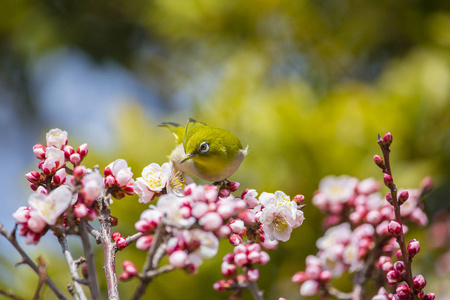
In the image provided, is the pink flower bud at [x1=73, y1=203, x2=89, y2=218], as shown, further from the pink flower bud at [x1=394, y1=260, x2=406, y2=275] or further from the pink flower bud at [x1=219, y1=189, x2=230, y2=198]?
the pink flower bud at [x1=394, y1=260, x2=406, y2=275]

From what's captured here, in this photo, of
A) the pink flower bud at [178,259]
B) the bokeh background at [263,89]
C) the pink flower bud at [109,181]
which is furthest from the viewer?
the bokeh background at [263,89]

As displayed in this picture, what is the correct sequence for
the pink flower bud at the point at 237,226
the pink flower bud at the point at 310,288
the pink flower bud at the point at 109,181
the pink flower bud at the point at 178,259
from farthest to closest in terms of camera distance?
the pink flower bud at the point at 310,288
the pink flower bud at the point at 109,181
the pink flower bud at the point at 237,226
the pink flower bud at the point at 178,259

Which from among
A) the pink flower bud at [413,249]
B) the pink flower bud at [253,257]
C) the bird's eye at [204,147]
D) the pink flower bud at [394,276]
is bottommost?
the pink flower bud at [394,276]

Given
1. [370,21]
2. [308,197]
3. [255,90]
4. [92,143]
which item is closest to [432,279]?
[308,197]

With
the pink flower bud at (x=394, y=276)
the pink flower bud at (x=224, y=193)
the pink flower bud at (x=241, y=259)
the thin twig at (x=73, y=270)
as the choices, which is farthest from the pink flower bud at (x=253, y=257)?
the thin twig at (x=73, y=270)

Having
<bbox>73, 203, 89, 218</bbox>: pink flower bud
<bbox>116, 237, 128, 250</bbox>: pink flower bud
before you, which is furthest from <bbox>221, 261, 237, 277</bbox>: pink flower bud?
<bbox>73, 203, 89, 218</bbox>: pink flower bud

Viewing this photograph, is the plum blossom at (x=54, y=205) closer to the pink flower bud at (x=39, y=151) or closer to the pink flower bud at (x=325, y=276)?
the pink flower bud at (x=39, y=151)

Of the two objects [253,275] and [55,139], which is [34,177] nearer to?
[55,139]
